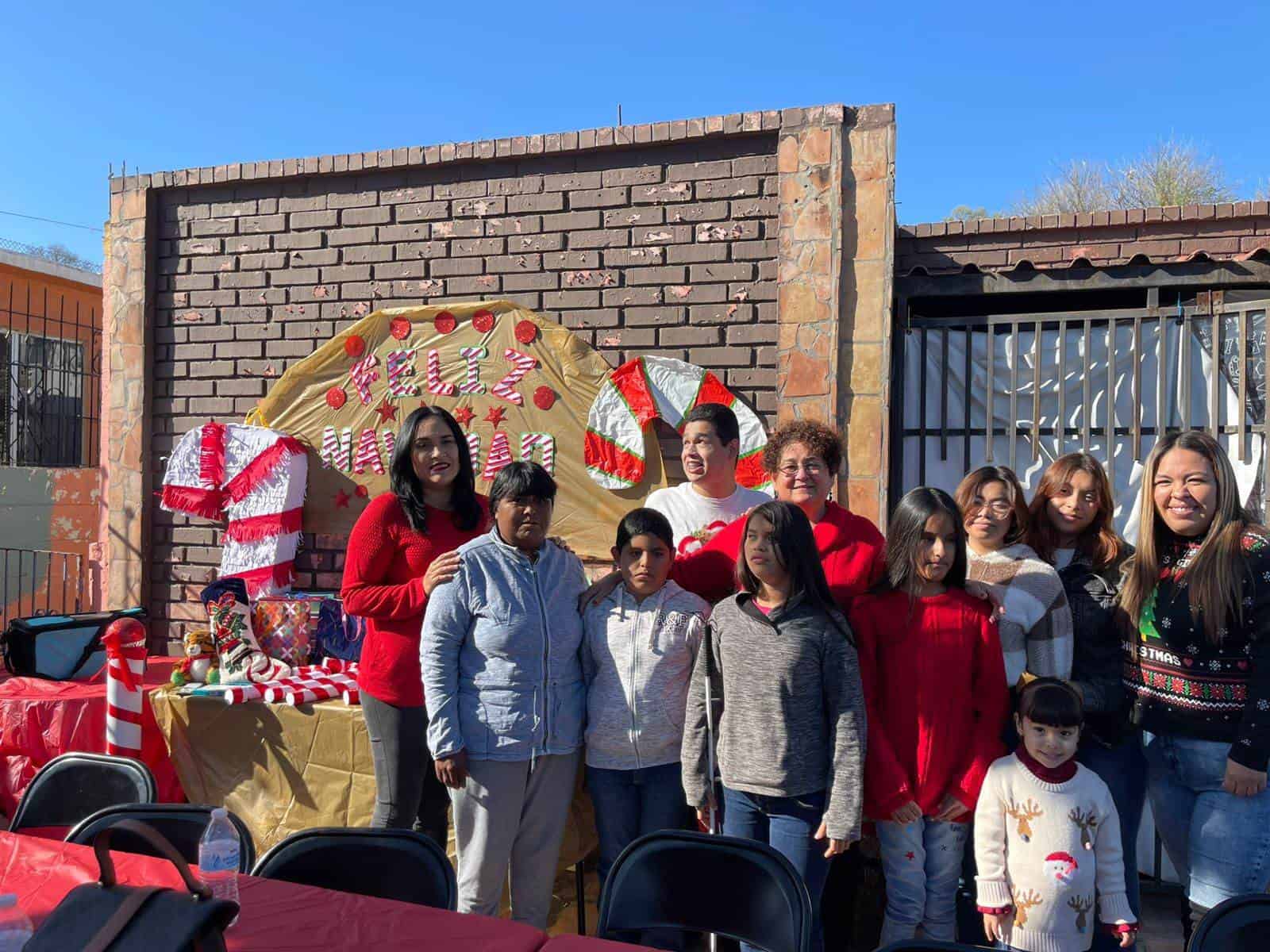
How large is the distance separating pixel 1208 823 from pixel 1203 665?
1.39ft

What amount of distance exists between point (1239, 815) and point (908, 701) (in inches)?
34.2

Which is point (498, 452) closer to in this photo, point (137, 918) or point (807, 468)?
point (807, 468)

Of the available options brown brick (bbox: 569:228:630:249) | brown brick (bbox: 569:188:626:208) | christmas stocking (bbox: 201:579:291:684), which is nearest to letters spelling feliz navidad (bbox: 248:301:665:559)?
brown brick (bbox: 569:228:630:249)

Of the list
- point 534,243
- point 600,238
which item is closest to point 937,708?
point 600,238

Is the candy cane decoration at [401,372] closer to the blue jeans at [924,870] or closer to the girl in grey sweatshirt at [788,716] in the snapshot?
the girl in grey sweatshirt at [788,716]

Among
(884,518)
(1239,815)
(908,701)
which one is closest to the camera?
(1239,815)

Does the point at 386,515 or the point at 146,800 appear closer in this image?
the point at 146,800

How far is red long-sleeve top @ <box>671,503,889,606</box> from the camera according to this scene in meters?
2.92

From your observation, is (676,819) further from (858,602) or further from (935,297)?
(935,297)

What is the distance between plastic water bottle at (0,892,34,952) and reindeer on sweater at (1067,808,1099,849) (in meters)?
2.44

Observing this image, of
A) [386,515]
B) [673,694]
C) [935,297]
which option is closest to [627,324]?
[935,297]

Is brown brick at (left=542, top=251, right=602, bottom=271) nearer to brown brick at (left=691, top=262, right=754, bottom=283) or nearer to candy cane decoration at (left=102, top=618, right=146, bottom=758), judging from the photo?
brown brick at (left=691, top=262, right=754, bottom=283)

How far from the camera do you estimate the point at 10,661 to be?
4777 mm

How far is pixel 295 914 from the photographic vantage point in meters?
1.91
